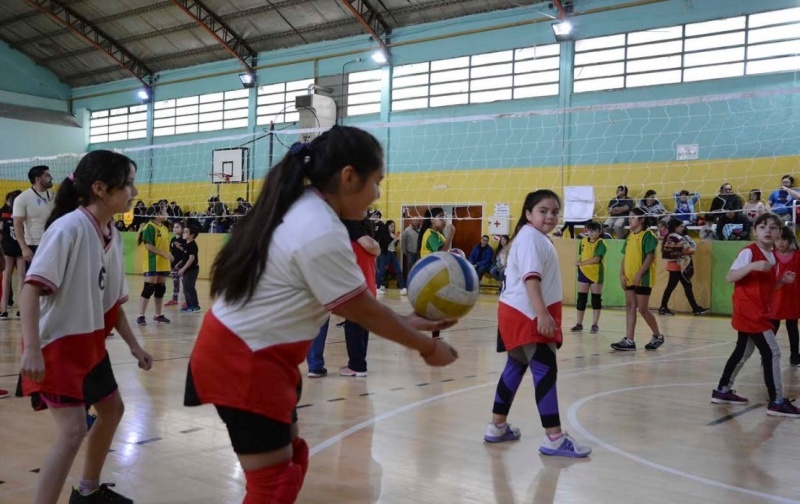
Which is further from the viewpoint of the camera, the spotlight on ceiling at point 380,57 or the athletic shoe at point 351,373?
the spotlight on ceiling at point 380,57

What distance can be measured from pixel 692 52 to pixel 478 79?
477cm

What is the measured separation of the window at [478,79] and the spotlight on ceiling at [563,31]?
25 centimetres

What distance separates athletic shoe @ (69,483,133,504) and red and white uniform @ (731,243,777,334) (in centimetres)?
372

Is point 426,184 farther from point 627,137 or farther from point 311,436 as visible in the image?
point 311,436

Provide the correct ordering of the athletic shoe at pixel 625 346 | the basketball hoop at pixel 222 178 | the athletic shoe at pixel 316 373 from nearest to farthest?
1. the athletic shoe at pixel 316 373
2. the athletic shoe at pixel 625 346
3. the basketball hoop at pixel 222 178

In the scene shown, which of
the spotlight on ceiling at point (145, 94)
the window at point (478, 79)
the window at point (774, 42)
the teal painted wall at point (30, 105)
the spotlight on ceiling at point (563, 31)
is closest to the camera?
the window at point (774, 42)

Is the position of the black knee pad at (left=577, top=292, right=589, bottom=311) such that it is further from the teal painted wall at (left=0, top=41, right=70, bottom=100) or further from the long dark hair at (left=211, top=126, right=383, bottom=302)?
the teal painted wall at (left=0, top=41, right=70, bottom=100)

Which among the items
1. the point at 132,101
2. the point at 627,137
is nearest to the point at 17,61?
the point at 132,101

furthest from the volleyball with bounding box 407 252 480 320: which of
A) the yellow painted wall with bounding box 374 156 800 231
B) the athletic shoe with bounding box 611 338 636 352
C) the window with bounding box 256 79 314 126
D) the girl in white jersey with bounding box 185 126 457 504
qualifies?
the window with bounding box 256 79 314 126

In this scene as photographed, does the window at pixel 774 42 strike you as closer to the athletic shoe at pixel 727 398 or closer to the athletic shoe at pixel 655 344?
the athletic shoe at pixel 655 344

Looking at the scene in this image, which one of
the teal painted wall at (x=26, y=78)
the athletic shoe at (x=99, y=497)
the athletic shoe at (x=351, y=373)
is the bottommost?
the athletic shoe at (x=351, y=373)

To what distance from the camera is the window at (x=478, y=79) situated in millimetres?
16250

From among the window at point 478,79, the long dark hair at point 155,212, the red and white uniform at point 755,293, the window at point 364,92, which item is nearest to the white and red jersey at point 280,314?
the red and white uniform at point 755,293

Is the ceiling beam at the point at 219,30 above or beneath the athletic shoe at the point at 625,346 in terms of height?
above
